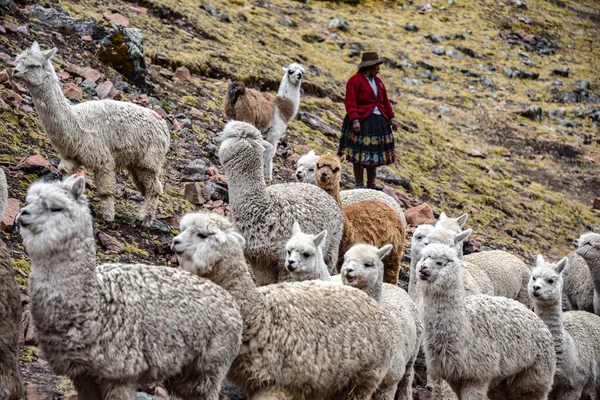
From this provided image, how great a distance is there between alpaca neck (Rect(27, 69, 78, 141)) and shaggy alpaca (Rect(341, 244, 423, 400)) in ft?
11.5

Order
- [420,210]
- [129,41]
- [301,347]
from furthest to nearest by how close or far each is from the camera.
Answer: [129,41], [420,210], [301,347]

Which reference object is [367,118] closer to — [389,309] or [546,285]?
[546,285]

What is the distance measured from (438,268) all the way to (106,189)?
3.79m

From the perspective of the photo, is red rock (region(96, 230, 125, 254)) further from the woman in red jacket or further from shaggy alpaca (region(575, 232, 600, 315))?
shaggy alpaca (region(575, 232, 600, 315))

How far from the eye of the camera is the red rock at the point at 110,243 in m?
8.00

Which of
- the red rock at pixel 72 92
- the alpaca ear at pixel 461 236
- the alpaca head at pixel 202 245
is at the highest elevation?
the alpaca head at pixel 202 245

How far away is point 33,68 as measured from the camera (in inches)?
333

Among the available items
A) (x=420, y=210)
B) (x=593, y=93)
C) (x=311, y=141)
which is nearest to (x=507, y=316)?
(x=420, y=210)

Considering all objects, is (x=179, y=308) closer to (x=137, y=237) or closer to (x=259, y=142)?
(x=259, y=142)

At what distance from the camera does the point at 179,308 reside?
4766 mm

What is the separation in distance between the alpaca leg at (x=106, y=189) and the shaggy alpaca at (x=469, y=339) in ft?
11.6

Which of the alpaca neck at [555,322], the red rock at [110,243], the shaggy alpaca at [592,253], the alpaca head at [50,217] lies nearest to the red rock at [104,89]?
the red rock at [110,243]

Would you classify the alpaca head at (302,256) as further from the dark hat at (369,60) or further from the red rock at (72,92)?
the red rock at (72,92)

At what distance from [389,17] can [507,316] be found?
26.2 meters
